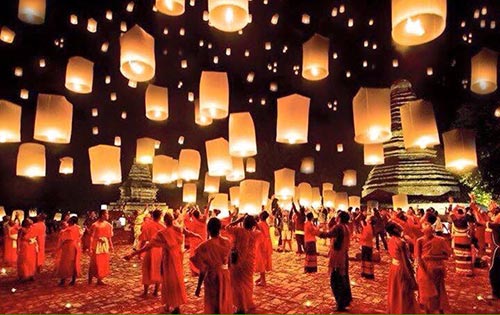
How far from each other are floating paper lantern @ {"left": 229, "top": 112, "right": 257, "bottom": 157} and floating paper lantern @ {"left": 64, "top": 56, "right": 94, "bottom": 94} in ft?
11.1

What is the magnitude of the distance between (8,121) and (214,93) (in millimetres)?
4496

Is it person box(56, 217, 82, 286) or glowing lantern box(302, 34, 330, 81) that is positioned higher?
glowing lantern box(302, 34, 330, 81)

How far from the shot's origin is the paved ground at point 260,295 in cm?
657

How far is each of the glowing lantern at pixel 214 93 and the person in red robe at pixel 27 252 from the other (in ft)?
18.1

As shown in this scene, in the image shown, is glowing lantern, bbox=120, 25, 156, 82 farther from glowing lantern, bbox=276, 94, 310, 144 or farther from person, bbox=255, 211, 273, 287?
person, bbox=255, 211, 273, 287

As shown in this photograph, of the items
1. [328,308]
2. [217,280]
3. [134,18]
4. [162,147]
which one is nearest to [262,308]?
[328,308]

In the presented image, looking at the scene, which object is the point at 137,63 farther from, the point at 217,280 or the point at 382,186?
the point at 382,186

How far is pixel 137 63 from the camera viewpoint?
6699 millimetres

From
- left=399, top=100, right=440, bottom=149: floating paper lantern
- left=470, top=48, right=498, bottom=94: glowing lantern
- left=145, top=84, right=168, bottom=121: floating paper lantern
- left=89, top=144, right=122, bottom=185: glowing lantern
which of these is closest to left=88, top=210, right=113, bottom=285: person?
left=89, top=144, right=122, bottom=185: glowing lantern

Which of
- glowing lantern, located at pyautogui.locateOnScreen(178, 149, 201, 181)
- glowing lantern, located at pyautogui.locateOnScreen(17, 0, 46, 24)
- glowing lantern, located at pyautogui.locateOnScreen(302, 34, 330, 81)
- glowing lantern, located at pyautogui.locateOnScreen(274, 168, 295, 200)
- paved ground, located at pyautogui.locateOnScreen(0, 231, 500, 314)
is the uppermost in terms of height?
glowing lantern, located at pyautogui.locateOnScreen(17, 0, 46, 24)

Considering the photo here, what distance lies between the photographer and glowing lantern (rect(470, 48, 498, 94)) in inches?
306

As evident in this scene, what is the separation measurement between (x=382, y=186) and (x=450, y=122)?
7.91 m

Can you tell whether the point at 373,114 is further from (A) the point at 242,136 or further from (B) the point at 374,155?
(B) the point at 374,155

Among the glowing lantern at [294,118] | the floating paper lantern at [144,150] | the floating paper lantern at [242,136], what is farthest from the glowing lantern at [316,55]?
the floating paper lantern at [144,150]
